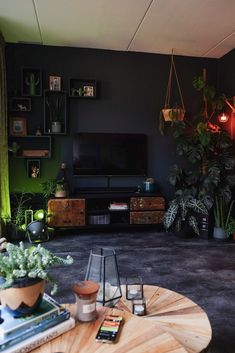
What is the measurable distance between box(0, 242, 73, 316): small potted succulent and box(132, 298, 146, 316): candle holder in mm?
501

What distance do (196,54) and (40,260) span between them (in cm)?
433

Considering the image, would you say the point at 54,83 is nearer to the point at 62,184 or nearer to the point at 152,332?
the point at 62,184

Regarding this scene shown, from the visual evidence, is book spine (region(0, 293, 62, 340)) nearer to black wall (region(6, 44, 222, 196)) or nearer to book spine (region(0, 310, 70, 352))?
book spine (region(0, 310, 70, 352))

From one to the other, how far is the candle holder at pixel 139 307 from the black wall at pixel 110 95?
3.10 m

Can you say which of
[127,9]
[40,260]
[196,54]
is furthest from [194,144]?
[40,260]

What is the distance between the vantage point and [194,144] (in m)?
4.07

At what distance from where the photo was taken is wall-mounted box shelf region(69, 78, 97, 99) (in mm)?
4309

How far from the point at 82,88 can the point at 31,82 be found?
2.39 ft

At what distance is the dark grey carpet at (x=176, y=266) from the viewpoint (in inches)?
83.5

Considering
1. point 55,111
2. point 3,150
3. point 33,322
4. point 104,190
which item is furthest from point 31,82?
point 33,322

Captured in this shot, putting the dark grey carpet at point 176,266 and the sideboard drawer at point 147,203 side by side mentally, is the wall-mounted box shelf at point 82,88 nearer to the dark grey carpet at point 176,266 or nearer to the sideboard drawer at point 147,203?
the sideboard drawer at point 147,203

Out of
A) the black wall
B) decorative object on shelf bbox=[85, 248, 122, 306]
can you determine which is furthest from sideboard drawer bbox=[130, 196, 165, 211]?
decorative object on shelf bbox=[85, 248, 122, 306]

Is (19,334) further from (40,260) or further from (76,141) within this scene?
(76,141)

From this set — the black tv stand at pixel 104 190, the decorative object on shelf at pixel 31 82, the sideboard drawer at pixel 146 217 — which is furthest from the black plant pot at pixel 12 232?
the decorative object on shelf at pixel 31 82
